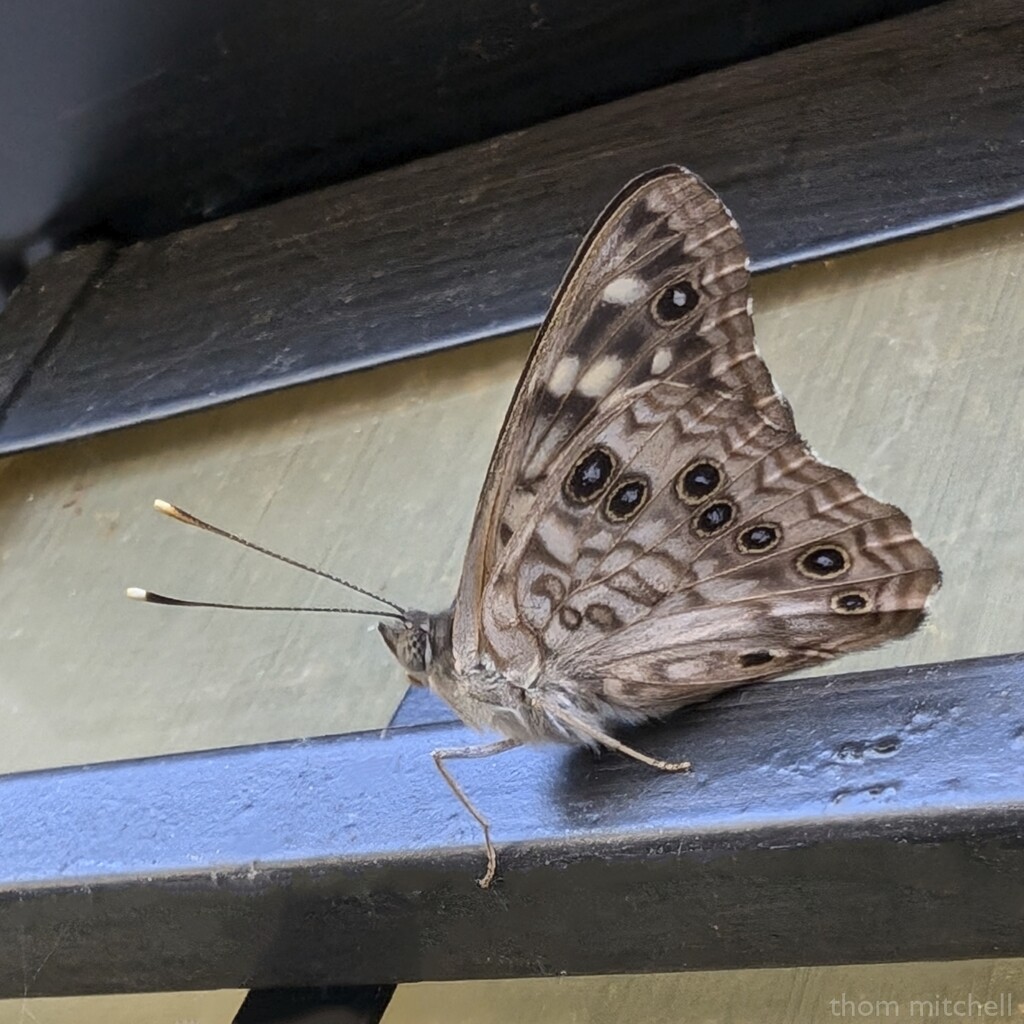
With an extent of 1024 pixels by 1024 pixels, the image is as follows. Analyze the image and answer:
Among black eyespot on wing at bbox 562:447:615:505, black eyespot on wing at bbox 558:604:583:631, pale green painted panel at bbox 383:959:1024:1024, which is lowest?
pale green painted panel at bbox 383:959:1024:1024

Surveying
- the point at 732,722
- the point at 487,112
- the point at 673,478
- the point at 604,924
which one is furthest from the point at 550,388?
the point at 487,112

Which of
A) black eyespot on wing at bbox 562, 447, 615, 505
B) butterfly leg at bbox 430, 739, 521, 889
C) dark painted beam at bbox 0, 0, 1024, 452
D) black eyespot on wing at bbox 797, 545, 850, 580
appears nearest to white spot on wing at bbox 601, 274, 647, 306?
black eyespot on wing at bbox 562, 447, 615, 505

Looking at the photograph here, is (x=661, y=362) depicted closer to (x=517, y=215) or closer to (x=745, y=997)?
(x=745, y=997)

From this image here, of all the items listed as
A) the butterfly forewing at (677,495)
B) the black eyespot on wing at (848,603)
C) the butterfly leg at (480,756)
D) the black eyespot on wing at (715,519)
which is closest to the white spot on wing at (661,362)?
the butterfly forewing at (677,495)

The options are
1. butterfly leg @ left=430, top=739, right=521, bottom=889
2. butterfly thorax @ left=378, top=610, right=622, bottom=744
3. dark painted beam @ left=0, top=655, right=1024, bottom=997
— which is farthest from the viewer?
butterfly thorax @ left=378, top=610, right=622, bottom=744

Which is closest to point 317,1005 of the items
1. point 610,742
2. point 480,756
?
point 480,756

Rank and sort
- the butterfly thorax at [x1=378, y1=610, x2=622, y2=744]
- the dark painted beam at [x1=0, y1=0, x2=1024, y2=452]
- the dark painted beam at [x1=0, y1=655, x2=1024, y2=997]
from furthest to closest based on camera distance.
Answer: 1. the dark painted beam at [x1=0, y1=0, x2=1024, y2=452]
2. the butterfly thorax at [x1=378, y1=610, x2=622, y2=744]
3. the dark painted beam at [x1=0, y1=655, x2=1024, y2=997]

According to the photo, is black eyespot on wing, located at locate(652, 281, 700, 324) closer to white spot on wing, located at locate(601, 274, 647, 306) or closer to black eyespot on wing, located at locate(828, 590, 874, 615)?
white spot on wing, located at locate(601, 274, 647, 306)
